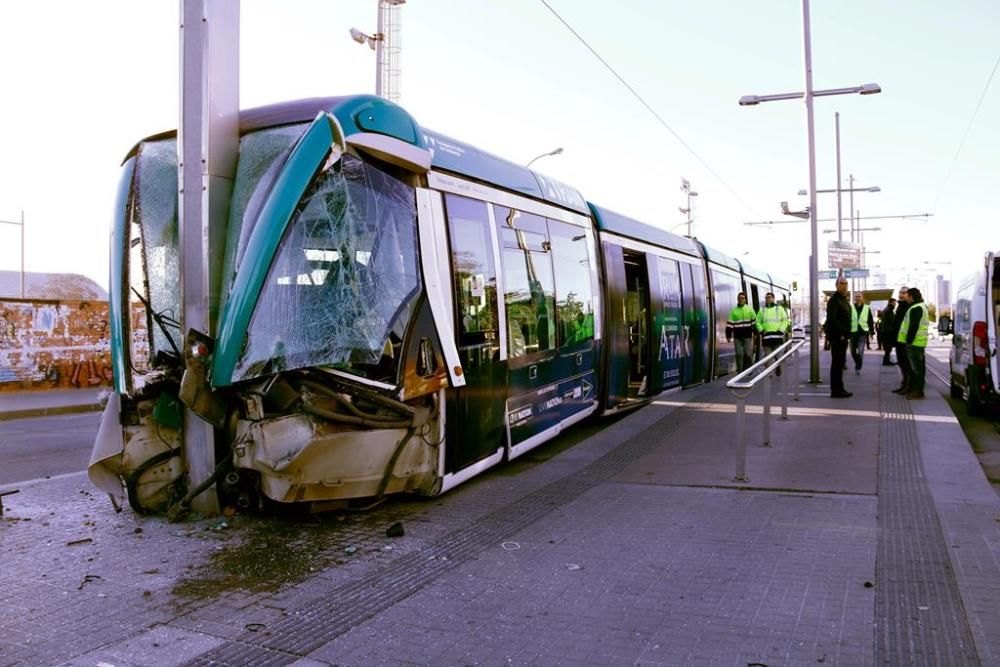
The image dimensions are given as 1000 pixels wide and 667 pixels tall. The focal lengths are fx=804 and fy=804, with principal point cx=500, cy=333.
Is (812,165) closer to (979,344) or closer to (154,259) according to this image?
(979,344)

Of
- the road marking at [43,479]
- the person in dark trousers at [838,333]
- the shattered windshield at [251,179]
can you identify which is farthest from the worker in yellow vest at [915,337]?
the road marking at [43,479]

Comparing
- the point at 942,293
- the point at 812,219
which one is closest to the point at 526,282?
the point at 812,219

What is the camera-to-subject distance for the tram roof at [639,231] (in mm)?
10641

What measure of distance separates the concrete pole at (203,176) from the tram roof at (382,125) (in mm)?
271

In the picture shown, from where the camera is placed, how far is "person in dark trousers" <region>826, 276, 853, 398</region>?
12461 millimetres

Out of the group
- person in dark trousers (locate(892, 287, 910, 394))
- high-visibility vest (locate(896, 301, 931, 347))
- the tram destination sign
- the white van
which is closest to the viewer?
the white van

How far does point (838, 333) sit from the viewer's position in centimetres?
1246

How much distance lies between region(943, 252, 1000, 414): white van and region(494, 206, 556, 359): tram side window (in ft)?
20.4

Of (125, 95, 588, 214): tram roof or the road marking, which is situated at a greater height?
(125, 95, 588, 214): tram roof

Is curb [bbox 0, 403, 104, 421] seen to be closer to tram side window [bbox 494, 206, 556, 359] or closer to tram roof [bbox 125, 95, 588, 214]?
tram side window [bbox 494, 206, 556, 359]

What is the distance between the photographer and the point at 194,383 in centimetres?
533

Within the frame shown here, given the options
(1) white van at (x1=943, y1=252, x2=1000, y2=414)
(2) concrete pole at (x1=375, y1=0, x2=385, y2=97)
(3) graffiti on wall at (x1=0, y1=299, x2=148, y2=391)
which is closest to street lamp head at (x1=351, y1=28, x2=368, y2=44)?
(2) concrete pole at (x1=375, y1=0, x2=385, y2=97)

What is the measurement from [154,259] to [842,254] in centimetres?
2978

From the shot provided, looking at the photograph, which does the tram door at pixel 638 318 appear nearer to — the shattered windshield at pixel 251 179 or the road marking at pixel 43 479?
the shattered windshield at pixel 251 179
